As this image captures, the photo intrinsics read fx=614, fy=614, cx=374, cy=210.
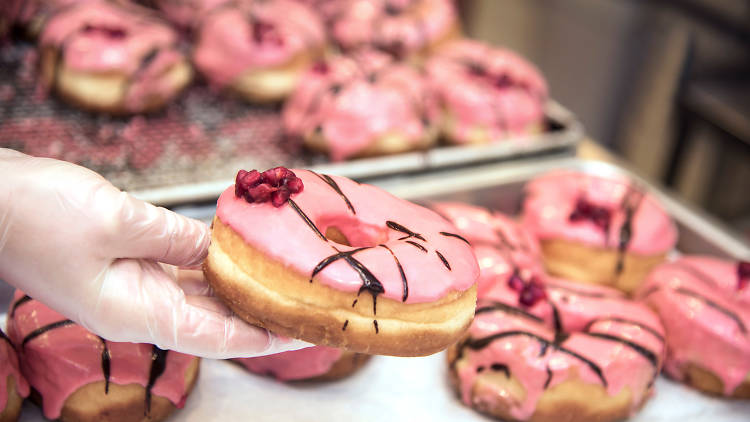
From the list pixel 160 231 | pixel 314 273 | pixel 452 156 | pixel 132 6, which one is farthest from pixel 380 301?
pixel 132 6

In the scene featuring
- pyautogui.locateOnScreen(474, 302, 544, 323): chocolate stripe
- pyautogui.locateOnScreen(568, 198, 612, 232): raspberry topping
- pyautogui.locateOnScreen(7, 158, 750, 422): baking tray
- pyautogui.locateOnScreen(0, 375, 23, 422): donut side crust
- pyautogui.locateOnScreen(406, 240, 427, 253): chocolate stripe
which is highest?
pyautogui.locateOnScreen(406, 240, 427, 253): chocolate stripe

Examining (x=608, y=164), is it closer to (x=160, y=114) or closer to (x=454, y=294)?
(x=454, y=294)

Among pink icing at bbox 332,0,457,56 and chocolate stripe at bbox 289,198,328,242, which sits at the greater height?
chocolate stripe at bbox 289,198,328,242

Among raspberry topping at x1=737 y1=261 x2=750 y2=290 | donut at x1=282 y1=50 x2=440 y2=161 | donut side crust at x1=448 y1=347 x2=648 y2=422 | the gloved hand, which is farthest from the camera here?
donut at x1=282 y1=50 x2=440 y2=161

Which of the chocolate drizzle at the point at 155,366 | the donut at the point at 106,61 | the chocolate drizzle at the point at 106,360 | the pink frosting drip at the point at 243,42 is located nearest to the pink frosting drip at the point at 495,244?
the chocolate drizzle at the point at 155,366

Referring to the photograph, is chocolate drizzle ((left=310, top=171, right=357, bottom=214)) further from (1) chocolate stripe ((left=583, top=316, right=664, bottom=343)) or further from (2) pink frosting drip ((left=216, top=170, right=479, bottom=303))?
(1) chocolate stripe ((left=583, top=316, right=664, bottom=343))

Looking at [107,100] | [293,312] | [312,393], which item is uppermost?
[293,312]

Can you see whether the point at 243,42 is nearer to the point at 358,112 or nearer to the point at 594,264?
the point at 358,112

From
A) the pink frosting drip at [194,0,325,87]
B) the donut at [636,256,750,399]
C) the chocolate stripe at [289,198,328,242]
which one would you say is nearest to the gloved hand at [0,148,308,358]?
the chocolate stripe at [289,198,328,242]
